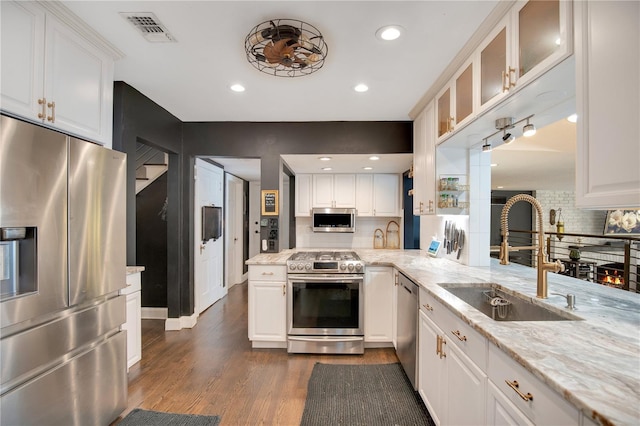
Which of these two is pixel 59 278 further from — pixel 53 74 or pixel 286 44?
pixel 286 44

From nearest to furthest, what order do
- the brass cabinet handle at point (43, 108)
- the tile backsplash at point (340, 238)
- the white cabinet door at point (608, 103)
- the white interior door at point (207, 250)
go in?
the white cabinet door at point (608, 103), the brass cabinet handle at point (43, 108), the white interior door at point (207, 250), the tile backsplash at point (340, 238)

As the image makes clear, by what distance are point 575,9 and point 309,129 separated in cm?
256

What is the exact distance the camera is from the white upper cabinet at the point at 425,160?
267 cm

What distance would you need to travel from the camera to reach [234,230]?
17.7 ft

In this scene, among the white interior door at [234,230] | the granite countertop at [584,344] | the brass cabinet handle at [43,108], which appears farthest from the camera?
the white interior door at [234,230]

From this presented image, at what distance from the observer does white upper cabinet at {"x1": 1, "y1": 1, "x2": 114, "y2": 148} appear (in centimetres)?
138

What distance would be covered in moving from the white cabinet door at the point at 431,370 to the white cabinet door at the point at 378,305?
0.83 meters

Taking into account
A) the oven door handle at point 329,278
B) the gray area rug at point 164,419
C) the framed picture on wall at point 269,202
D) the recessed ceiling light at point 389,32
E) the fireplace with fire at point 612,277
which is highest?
the recessed ceiling light at point 389,32

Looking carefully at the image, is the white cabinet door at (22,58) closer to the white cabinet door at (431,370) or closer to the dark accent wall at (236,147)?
the dark accent wall at (236,147)

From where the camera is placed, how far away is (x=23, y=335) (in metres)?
1.29

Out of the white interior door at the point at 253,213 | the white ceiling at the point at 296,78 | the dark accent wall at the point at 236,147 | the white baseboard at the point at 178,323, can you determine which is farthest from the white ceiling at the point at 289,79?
the white interior door at the point at 253,213

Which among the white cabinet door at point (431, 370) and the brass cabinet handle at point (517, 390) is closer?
the brass cabinet handle at point (517, 390)

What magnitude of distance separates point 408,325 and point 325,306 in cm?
85

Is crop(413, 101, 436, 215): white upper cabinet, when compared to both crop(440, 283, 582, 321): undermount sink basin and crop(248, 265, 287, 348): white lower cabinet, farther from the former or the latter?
crop(248, 265, 287, 348): white lower cabinet
